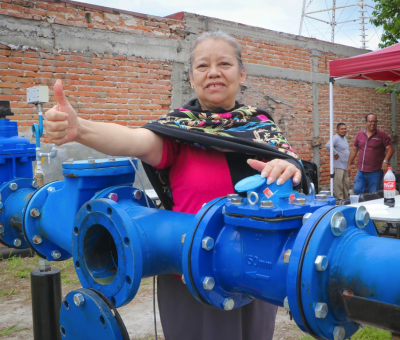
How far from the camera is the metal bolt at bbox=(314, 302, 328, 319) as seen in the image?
733mm

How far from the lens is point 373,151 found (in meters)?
6.98

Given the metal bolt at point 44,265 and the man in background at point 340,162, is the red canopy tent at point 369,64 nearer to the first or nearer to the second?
the man in background at point 340,162

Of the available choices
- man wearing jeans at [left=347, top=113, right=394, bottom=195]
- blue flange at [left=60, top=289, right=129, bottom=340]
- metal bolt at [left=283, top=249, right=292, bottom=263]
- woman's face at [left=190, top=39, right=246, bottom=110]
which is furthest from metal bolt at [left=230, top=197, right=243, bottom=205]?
man wearing jeans at [left=347, top=113, right=394, bottom=195]

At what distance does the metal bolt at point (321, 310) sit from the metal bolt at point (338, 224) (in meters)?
0.12

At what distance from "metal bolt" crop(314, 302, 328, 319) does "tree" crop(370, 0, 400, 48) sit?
9.45m

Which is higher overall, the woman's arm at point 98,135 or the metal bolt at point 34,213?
the woman's arm at point 98,135

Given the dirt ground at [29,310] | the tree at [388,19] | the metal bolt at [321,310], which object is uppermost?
the tree at [388,19]

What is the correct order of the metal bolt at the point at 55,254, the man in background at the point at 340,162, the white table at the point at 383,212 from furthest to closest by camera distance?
the man in background at the point at 340,162 < the white table at the point at 383,212 < the metal bolt at the point at 55,254

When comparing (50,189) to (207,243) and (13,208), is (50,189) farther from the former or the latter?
(207,243)

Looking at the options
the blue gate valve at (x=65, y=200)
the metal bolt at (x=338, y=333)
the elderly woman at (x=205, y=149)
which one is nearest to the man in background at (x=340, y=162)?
the elderly woman at (x=205, y=149)

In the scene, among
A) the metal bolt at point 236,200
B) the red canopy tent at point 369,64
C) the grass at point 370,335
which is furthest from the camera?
the red canopy tent at point 369,64

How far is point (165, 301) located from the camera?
146 centimetres

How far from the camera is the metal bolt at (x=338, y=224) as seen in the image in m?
0.76

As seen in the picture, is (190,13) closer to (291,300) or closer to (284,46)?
(284,46)
